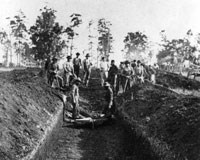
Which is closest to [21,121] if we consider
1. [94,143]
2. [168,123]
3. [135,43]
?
[94,143]

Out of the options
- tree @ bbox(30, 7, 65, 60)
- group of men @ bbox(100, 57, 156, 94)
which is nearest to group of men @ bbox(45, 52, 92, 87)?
group of men @ bbox(100, 57, 156, 94)

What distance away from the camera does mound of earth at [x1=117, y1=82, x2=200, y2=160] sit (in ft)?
23.8

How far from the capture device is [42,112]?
11477 mm

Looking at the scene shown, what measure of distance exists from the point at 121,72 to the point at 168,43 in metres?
58.8

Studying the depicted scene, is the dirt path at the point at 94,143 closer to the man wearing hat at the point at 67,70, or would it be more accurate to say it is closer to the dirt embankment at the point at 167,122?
the dirt embankment at the point at 167,122

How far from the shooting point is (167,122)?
32.0 feet

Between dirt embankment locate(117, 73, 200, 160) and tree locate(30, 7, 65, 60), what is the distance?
104ft

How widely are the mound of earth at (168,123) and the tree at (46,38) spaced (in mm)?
32629

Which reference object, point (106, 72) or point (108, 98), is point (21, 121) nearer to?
point (108, 98)

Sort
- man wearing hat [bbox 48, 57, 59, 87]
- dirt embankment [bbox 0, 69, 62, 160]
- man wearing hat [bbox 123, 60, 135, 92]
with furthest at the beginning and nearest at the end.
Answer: man wearing hat [bbox 123, 60, 135, 92] → man wearing hat [bbox 48, 57, 59, 87] → dirt embankment [bbox 0, 69, 62, 160]

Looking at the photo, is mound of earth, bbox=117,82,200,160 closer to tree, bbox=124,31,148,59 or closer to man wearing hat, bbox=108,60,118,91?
man wearing hat, bbox=108,60,118,91

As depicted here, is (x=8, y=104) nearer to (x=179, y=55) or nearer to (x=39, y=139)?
(x=39, y=139)

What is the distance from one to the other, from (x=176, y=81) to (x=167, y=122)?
26.9 metres

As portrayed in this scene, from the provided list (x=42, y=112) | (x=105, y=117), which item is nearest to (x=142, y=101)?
(x=105, y=117)
